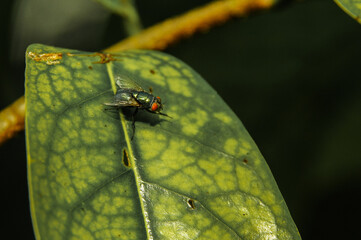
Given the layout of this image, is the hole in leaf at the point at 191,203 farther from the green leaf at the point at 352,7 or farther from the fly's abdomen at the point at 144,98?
the green leaf at the point at 352,7

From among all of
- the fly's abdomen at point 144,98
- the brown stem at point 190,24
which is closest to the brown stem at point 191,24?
the brown stem at point 190,24

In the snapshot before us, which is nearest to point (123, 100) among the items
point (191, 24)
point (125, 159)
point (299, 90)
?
point (125, 159)

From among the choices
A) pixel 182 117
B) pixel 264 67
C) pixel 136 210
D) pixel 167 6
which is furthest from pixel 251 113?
pixel 136 210

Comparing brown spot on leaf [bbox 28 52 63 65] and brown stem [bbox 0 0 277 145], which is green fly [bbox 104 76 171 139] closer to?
brown spot on leaf [bbox 28 52 63 65]

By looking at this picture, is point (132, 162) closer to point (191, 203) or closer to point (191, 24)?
point (191, 203)

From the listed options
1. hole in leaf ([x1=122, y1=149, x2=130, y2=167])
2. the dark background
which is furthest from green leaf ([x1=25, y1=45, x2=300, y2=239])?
the dark background

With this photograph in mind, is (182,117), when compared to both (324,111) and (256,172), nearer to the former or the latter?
(256,172)
